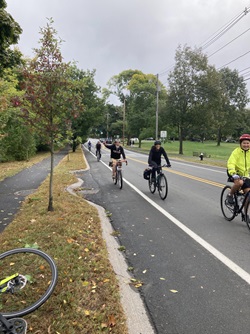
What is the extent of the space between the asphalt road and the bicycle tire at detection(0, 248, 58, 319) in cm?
121

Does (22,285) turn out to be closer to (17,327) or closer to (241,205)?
(17,327)

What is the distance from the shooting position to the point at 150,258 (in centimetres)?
445

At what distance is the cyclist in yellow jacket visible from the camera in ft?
18.7

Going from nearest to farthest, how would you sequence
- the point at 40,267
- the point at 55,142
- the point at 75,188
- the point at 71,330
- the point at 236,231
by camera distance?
the point at 71,330, the point at 40,267, the point at 236,231, the point at 55,142, the point at 75,188

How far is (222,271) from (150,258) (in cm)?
112

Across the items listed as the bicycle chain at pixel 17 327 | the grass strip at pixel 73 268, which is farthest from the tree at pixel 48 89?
the bicycle chain at pixel 17 327

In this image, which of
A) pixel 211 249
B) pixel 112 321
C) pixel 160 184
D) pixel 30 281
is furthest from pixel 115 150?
pixel 112 321

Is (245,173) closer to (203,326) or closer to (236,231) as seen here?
(236,231)

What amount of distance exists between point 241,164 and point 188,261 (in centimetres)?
267

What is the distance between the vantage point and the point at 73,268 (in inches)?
153

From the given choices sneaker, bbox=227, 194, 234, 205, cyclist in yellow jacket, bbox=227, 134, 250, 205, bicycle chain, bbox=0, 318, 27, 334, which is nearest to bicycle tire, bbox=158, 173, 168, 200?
sneaker, bbox=227, 194, 234, 205

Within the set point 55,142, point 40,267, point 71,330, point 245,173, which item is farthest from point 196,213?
point 71,330

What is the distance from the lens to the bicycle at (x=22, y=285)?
2645 mm

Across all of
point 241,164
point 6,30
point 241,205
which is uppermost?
point 6,30
